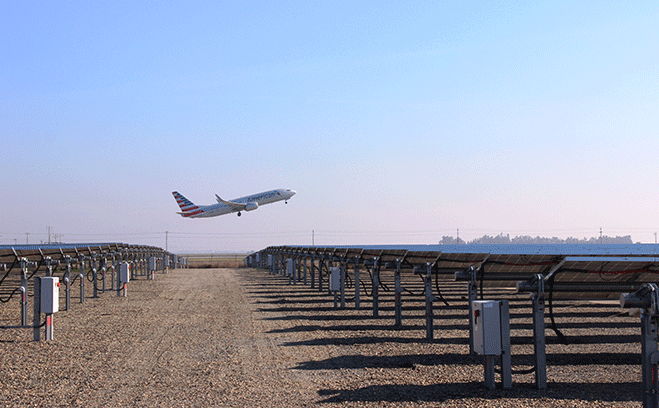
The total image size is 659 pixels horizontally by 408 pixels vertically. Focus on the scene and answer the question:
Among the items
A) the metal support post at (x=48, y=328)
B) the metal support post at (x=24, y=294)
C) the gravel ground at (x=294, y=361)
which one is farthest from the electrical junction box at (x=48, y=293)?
the metal support post at (x=24, y=294)

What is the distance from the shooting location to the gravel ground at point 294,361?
950 cm

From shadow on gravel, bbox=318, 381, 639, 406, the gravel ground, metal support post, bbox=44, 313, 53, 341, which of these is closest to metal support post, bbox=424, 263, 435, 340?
the gravel ground

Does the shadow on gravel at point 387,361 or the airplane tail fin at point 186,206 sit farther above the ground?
the airplane tail fin at point 186,206

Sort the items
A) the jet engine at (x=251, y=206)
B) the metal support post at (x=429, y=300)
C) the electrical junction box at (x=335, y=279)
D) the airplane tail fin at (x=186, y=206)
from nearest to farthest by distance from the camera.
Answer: the metal support post at (x=429, y=300) < the electrical junction box at (x=335, y=279) < the jet engine at (x=251, y=206) < the airplane tail fin at (x=186, y=206)

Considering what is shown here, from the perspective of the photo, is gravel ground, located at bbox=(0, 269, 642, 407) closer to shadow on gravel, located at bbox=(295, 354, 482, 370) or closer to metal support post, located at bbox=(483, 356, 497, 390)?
shadow on gravel, located at bbox=(295, 354, 482, 370)

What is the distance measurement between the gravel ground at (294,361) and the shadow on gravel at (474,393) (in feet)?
0.05

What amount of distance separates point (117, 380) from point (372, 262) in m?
11.2

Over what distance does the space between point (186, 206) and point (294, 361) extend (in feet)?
356

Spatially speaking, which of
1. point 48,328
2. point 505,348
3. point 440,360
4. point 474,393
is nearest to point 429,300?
point 440,360

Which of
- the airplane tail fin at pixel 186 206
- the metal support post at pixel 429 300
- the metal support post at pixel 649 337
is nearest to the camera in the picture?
the metal support post at pixel 649 337

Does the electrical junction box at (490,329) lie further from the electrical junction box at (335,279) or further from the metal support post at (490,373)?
the electrical junction box at (335,279)

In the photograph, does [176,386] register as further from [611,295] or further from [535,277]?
[611,295]

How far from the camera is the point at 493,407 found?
8828 millimetres

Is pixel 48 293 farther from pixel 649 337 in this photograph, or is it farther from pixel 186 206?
pixel 186 206
